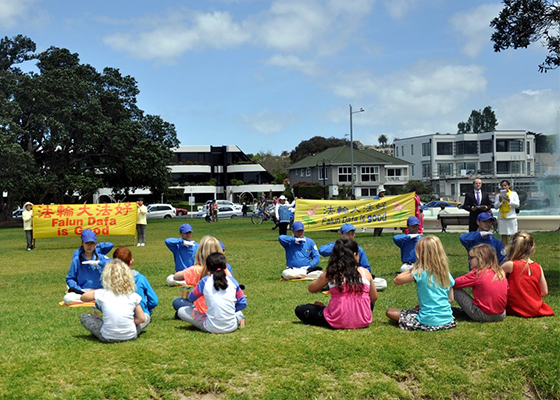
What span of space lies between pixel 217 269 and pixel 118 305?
1.30 metres

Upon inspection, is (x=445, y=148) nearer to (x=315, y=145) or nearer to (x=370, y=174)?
(x=370, y=174)

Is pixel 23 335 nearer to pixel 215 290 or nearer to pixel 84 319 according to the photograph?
pixel 84 319

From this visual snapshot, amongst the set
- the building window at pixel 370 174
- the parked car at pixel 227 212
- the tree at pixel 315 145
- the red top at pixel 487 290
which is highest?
the tree at pixel 315 145

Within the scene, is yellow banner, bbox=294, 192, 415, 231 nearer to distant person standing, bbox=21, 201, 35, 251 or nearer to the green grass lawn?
distant person standing, bbox=21, 201, 35, 251

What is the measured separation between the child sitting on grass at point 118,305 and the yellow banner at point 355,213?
56.7 feet

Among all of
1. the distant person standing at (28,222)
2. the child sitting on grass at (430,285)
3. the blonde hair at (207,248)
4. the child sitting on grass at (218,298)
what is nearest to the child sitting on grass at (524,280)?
the child sitting on grass at (430,285)

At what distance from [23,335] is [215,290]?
2.87 metres

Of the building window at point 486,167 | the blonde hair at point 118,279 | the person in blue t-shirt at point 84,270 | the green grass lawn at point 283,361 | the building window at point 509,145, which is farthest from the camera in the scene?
the building window at point 509,145

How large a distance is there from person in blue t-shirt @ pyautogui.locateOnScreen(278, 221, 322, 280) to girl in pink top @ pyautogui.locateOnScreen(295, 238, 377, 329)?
16.7 ft

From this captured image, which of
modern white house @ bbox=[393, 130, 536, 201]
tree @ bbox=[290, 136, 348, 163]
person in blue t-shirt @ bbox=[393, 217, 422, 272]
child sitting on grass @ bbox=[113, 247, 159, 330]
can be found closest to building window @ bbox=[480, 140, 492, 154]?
modern white house @ bbox=[393, 130, 536, 201]

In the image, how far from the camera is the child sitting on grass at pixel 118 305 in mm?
7906

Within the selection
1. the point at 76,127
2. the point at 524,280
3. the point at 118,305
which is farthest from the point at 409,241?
the point at 76,127

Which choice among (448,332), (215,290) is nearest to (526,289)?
(448,332)

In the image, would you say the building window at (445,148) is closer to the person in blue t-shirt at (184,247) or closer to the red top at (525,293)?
the person in blue t-shirt at (184,247)
